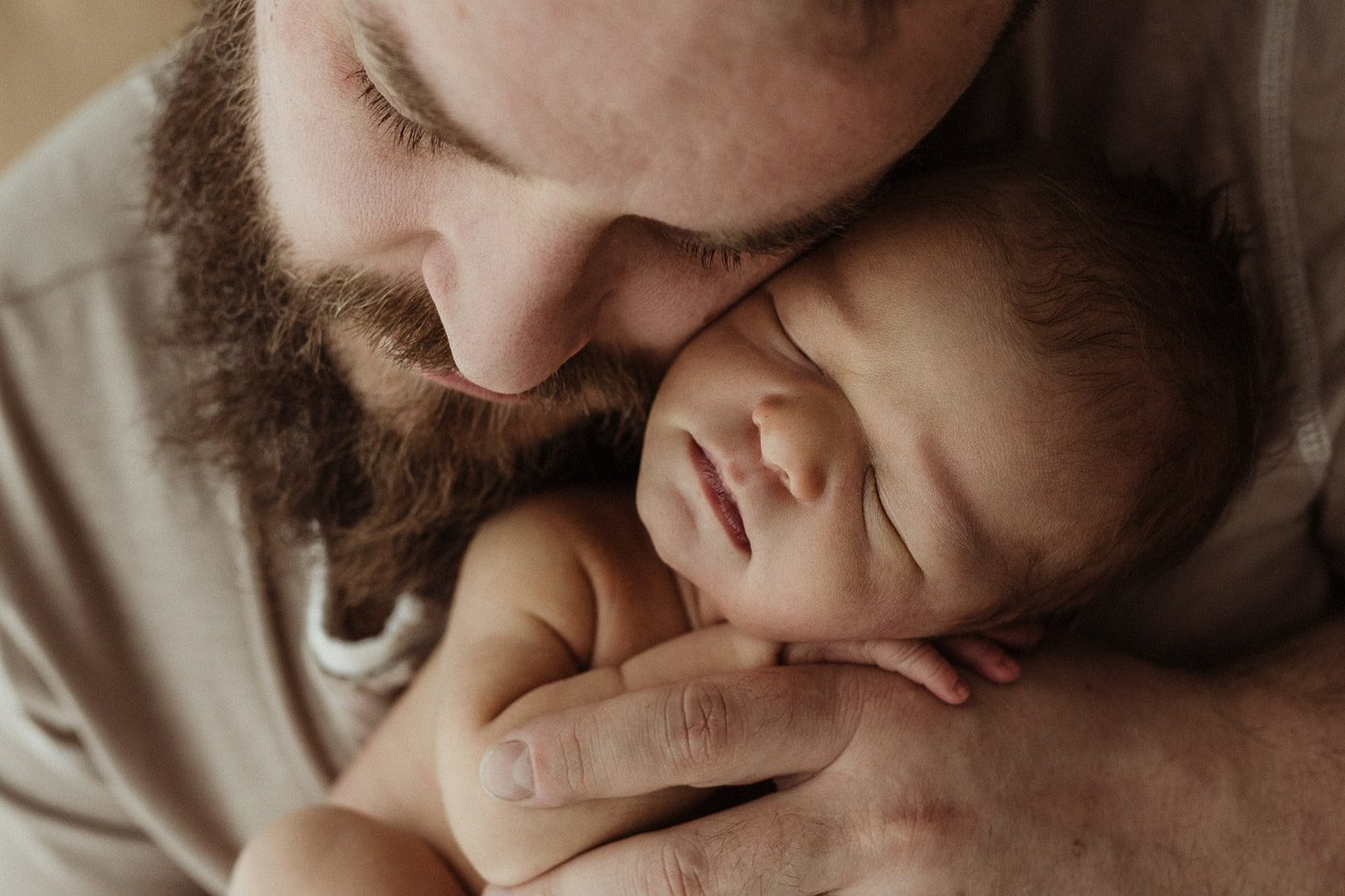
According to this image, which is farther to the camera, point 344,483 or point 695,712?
point 344,483

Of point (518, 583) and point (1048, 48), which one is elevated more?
point (1048, 48)

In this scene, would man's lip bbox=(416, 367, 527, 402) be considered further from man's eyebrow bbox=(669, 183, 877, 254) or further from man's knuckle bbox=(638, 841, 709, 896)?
man's knuckle bbox=(638, 841, 709, 896)

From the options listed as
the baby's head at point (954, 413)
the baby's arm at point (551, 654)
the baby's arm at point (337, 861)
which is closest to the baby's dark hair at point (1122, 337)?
the baby's head at point (954, 413)

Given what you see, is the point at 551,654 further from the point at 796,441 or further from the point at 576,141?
the point at 576,141

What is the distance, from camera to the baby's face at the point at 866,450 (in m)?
0.98

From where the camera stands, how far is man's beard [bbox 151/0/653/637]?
3.69 feet

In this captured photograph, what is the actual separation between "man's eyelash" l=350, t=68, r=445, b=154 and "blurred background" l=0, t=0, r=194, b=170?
41.1 inches

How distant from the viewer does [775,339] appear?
42.2 inches

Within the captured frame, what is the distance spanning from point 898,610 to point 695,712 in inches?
8.4

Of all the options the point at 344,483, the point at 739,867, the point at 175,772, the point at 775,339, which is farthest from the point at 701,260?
the point at 175,772

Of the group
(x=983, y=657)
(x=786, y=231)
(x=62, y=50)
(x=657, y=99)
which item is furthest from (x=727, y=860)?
(x=62, y=50)

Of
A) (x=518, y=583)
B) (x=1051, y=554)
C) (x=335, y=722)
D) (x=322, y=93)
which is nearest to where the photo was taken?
(x=322, y=93)

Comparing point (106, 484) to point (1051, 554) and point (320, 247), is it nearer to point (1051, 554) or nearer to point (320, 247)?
point (320, 247)

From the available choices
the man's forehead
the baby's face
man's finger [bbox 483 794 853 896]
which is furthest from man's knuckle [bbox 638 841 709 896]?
the man's forehead
